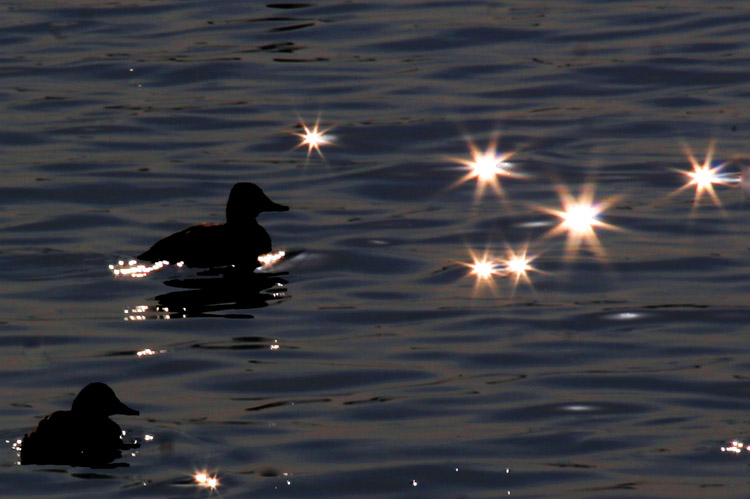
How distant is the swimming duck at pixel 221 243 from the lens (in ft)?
56.2

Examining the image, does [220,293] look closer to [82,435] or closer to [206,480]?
[82,435]

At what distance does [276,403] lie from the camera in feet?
42.7

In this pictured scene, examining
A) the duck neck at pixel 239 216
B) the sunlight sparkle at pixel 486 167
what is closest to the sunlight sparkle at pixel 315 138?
the sunlight sparkle at pixel 486 167

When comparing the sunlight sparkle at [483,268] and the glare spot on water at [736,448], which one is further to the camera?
the sunlight sparkle at [483,268]

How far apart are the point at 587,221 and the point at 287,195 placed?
3450 millimetres

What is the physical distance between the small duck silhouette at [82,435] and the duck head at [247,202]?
6.44 m

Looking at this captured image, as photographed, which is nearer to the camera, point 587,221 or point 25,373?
point 25,373

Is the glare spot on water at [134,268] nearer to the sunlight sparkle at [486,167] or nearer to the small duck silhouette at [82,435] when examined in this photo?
the sunlight sparkle at [486,167]

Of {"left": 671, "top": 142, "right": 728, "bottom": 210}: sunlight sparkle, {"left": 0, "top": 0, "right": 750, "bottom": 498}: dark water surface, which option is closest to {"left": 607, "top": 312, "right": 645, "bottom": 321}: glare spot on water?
{"left": 0, "top": 0, "right": 750, "bottom": 498}: dark water surface

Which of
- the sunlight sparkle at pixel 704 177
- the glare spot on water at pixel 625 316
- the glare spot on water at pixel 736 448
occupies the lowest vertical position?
the glare spot on water at pixel 736 448

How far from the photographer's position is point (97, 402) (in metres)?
12.1

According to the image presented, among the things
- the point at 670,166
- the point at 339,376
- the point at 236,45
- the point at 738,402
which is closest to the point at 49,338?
the point at 339,376

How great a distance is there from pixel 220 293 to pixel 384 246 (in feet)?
6.40

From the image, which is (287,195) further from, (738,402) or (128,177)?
(738,402)
